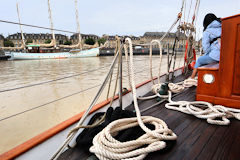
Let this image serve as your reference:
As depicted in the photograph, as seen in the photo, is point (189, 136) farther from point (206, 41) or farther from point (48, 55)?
point (48, 55)

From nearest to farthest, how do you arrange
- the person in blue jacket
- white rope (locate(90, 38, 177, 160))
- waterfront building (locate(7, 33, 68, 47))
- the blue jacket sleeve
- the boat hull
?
white rope (locate(90, 38, 177, 160)) < the person in blue jacket < the blue jacket sleeve < the boat hull < waterfront building (locate(7, 33, 68, 47))

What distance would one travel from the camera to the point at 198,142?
1049 mm

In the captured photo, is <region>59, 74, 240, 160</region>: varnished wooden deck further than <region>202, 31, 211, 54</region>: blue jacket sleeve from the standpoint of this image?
No

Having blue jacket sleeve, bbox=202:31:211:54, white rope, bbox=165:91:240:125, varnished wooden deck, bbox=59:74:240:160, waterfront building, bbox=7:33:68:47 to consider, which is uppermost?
waterfront building, bbox=7:33:68:47

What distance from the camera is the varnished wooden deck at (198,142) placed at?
921mm

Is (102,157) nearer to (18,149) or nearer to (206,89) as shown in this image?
(18,149)

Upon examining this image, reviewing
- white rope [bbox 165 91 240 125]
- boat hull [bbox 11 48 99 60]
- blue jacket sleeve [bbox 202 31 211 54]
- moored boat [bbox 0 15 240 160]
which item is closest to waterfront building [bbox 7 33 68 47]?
boat hull [bbox 11 48 99 60]

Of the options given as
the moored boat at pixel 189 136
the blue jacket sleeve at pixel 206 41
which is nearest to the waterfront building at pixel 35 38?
the blue jacket sleeve at pixel 206 41

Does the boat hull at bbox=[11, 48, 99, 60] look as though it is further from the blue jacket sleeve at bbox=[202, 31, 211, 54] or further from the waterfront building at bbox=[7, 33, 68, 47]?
the waterfront building at bbox=[7, 33, 68, 47]

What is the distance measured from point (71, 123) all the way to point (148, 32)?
73.4 metres

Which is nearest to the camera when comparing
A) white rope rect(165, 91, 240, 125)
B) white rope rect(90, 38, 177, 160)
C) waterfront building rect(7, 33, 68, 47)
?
white rope rect(90, 38, 177, 160)

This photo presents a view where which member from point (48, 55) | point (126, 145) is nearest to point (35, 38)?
point (48, 55)

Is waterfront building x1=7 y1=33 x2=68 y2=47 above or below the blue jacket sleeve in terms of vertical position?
above

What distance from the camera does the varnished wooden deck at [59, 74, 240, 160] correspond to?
0.92 meters
